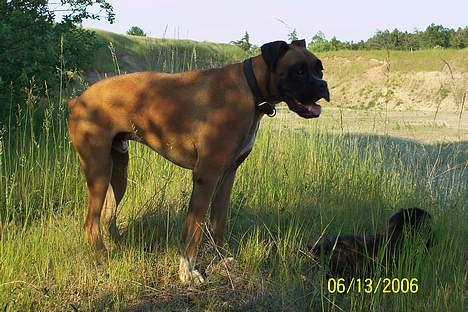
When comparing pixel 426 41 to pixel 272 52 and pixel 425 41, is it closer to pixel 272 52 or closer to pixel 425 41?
pixel 425 41

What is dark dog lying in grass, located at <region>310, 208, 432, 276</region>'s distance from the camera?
4008 mm

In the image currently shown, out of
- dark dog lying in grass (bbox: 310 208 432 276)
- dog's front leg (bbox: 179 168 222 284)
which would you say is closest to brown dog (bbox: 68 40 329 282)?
dog's front leg (bbox: 179 168 222 284)

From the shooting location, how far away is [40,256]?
3779 mm

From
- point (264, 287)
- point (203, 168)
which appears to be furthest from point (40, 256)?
point (264, 287)

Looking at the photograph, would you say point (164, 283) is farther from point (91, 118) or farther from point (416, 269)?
point (416, 269)

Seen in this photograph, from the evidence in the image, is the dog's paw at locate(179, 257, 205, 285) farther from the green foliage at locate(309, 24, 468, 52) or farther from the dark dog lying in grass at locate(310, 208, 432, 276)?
the green foliage at locate(309, 24, 468, 52)

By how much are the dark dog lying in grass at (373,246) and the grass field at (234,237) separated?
0.15 metres

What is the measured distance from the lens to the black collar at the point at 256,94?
3.82 metres

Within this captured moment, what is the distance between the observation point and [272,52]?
12.3 ft

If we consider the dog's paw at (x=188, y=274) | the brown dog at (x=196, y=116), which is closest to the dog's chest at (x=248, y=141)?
the brown dog at (x=196, y=116)

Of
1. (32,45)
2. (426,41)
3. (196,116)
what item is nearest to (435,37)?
(426,41)

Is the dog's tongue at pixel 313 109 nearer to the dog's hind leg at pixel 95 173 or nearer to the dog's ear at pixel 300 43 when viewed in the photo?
the dog's ear at pixel 300 43

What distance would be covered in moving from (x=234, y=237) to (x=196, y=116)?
124cm

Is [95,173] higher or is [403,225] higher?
[95,173]
